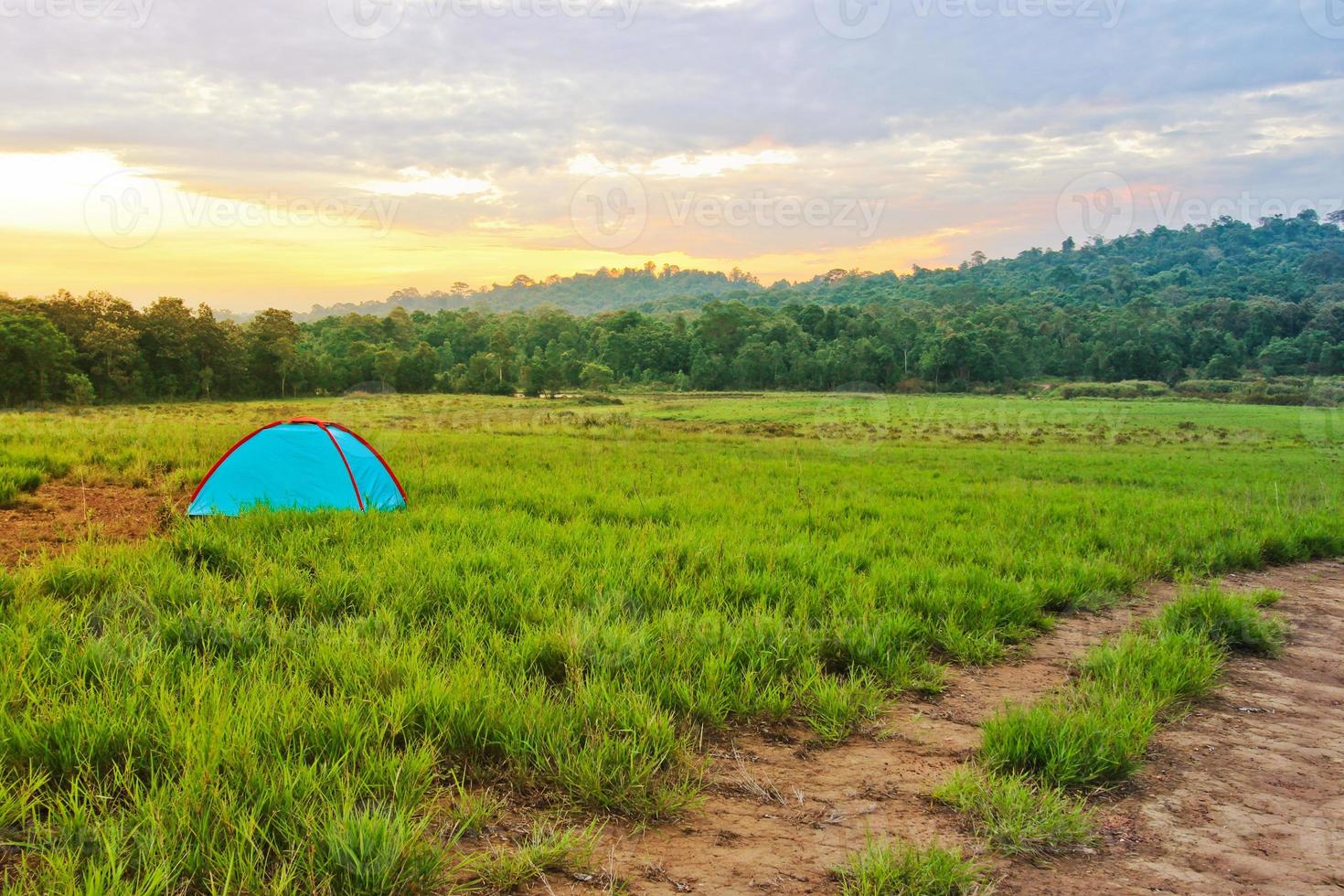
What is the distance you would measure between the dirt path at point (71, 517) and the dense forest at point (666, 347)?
61893 millimetres

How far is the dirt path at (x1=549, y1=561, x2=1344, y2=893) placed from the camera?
3021 mm

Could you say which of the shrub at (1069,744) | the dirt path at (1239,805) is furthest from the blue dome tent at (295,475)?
the dirt path at (1239,805)

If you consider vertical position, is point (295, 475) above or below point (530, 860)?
above

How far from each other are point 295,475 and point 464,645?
5874 mm

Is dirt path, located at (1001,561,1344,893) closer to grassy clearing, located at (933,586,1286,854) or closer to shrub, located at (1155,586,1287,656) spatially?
grassy clearing, located at (933,586,1286,854)

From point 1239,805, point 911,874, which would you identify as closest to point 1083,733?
point 1239,805

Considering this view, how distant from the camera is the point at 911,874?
115 inches

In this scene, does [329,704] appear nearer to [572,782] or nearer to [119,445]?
[572,782]

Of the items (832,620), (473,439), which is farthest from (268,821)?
(473,439)

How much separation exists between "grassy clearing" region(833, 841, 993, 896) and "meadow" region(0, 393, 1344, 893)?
0.90 meters

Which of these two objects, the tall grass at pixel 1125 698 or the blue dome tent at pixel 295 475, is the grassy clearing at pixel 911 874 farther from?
the blue dome tent at pixel 295 475

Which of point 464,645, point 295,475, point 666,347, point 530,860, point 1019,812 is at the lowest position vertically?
point 1019,812

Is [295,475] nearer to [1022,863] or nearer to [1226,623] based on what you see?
[1022,863]

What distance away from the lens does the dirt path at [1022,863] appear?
302 cm
